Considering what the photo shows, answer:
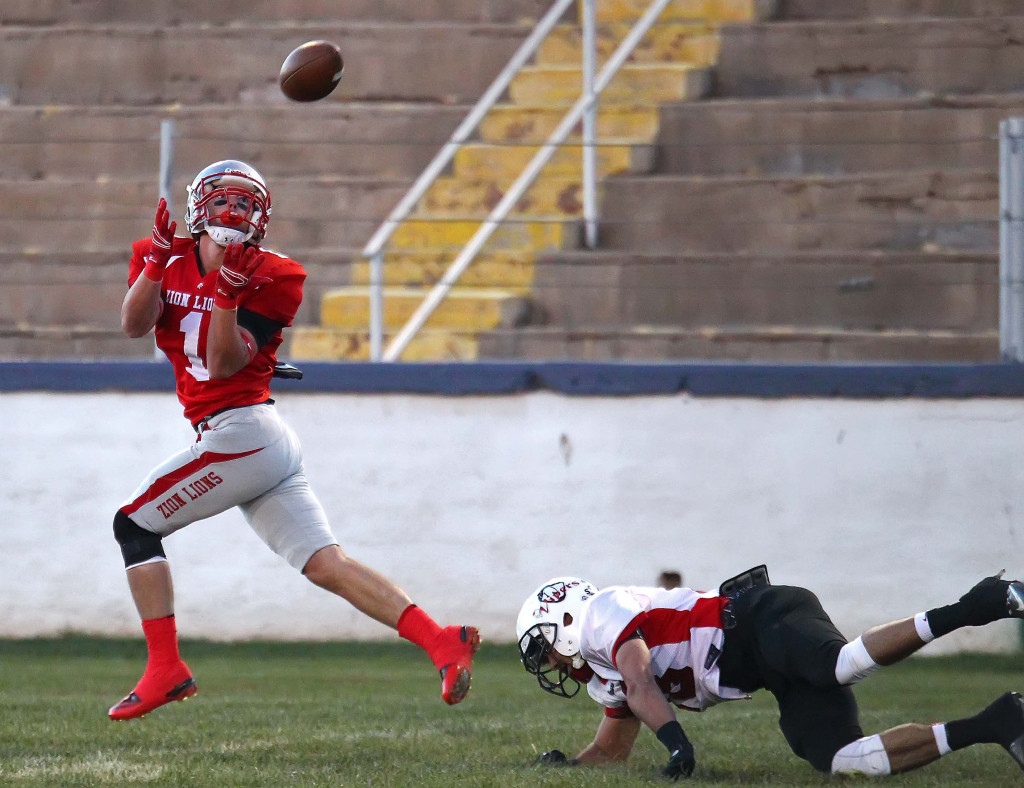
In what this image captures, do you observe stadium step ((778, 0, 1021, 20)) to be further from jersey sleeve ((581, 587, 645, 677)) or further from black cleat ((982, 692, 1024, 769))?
black cleat ((982, 692, 1024, 769))

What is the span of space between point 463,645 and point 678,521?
9.65ft

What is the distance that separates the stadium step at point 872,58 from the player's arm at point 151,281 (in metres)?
6.66

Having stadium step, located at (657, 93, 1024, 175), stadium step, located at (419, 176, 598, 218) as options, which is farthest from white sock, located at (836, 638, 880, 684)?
stadium step, located at (419, 176, 598, 218)

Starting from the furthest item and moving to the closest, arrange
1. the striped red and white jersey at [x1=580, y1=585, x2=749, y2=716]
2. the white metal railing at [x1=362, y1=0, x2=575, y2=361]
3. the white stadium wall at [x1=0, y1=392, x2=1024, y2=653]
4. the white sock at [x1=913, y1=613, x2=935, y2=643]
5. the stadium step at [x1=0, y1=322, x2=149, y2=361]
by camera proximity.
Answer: the stadium step at [x1=0, y1=322, x2=149, y2=361], the white metal railing at [x1=362, y1=0, x2=575, y2=361], the white stadium wall at [x1=0, y1=392, x2=1024, y2=653], the striped red and white jersey at [x1=580, y1=585, x2=749, y2=716], the white sock at [x1=913, y1=613, x2=935, y2=643]

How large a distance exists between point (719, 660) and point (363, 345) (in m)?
4.71

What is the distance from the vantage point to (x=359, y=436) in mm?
8070

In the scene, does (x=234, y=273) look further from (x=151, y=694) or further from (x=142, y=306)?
(x=151, y=694)

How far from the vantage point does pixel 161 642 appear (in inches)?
201

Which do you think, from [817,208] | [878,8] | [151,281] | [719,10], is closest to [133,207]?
[719,10]

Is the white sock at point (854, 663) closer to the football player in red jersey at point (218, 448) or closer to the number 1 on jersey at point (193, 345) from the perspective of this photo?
the football player in red jersey at point (218, 448)

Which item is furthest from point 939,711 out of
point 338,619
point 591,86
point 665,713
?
point 591,86

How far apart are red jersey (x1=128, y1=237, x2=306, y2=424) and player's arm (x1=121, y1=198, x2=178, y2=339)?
0.23 ft

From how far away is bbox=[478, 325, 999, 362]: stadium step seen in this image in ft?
27.8

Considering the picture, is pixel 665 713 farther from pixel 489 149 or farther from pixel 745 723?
pixel 489 149
